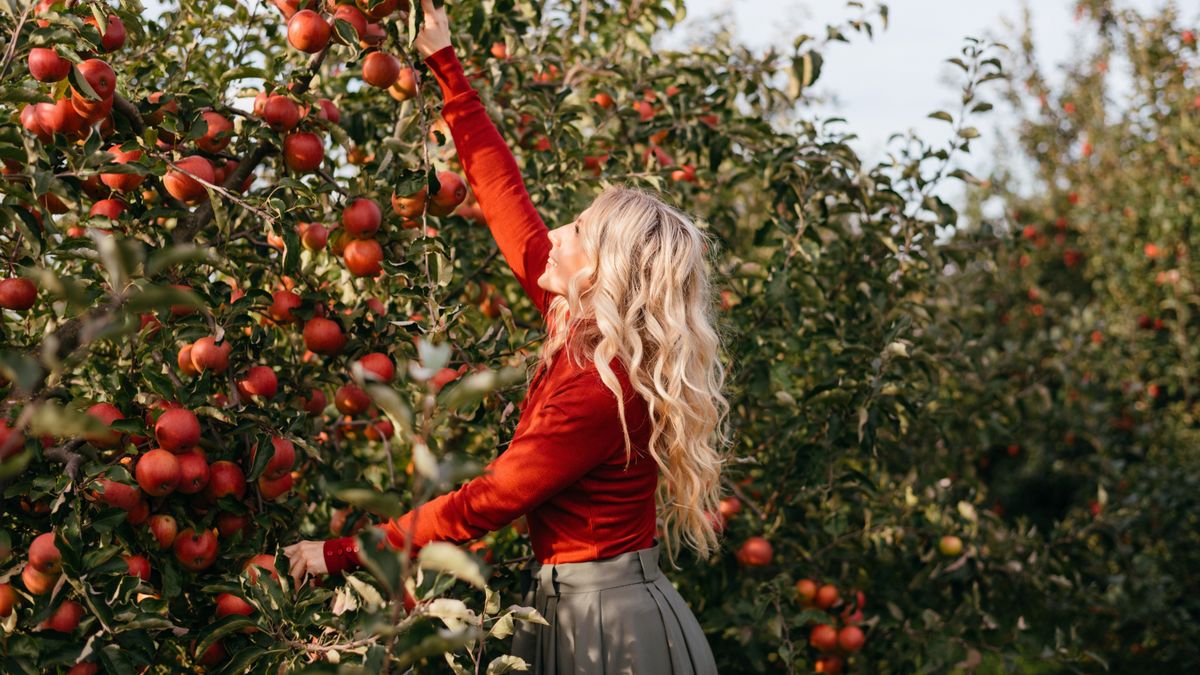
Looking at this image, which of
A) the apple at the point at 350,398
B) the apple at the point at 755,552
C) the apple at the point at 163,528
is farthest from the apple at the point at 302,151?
the apple at the point at 755,552

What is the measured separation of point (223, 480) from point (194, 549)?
0.45ft

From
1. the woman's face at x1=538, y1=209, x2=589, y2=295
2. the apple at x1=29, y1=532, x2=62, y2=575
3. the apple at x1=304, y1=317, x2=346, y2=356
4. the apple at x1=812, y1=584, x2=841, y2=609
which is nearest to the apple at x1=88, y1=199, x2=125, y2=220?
the apple at x1=304, y1=317, x2=346, y2=356

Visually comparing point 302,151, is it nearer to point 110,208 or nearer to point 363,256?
point 363,256

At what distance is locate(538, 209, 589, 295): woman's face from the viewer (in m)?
1.98

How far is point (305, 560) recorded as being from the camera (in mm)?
1842

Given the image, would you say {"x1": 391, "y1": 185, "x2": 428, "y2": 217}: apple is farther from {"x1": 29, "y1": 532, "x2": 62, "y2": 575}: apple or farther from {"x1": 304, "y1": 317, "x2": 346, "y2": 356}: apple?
{"x1": 29, "y1": 532, "x2": 62, "y2": 575}: apple

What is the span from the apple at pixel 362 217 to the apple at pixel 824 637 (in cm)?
173

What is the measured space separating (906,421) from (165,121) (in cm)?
221

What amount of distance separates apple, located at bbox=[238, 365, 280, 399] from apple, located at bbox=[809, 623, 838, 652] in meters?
1.71

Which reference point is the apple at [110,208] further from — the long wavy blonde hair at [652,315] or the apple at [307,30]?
the long wavy blonde hair at [652,315]

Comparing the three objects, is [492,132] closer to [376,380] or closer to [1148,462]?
[376,380]

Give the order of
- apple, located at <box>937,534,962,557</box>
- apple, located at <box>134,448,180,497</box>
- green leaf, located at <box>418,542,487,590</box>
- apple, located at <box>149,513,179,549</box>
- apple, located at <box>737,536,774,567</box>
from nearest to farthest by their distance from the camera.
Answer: green leaf, located at <box>418,542,487,590</box> < apple, located at <box>134,448,180,497</box> < apple, located at <box>149,513,179,549</box> < apple, located at <box>737,536,774,567</box> < apple, located at <box>937,534,962,557</box>

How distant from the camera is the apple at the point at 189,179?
1931 millimetres

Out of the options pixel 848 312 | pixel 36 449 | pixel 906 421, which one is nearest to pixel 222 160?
pixel 36 449
